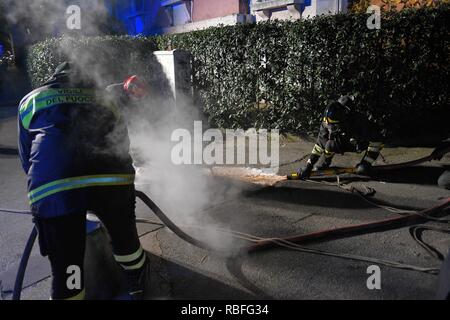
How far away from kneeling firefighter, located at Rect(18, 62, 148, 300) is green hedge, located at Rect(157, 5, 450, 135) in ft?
17.9

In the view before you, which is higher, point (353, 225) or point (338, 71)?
point (338, 71)

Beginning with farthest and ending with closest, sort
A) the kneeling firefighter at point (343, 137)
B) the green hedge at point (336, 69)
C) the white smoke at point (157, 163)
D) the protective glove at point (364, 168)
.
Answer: the green hedge at point (336, 69)
the protective glove at point (364, 168)
the kneeling firefighter at point (343, 137)
the white smoke at point (157, 163)

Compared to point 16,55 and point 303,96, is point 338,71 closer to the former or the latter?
point 303,96

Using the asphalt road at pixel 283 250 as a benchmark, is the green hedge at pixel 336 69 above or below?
above

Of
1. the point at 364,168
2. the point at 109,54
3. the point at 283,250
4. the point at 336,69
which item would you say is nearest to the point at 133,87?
the point at 283,250

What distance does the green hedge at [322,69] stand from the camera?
21.9 feet

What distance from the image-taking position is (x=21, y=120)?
262 cm

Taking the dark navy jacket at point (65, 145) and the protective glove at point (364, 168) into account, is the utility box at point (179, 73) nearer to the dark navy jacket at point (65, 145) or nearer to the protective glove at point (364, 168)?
the protective glove at point (364, 168)

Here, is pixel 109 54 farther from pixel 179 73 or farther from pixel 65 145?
pixel 65 145

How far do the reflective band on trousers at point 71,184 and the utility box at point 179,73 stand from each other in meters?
6.73

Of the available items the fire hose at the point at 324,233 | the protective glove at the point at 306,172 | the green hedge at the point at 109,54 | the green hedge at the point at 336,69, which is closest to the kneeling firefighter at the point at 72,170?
the fire hose at the point at 324,233

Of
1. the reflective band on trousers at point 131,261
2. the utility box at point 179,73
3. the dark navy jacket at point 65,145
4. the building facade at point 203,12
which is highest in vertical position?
the building facade at point 203,12

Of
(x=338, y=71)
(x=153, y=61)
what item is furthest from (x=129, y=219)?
(x=153, y=61)

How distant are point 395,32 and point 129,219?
20.0ft
